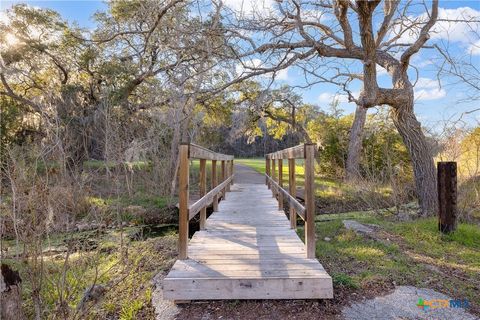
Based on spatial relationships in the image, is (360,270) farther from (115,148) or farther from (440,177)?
(115,148)

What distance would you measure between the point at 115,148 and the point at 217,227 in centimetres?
398

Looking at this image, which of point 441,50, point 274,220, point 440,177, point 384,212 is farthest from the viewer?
point 384,212

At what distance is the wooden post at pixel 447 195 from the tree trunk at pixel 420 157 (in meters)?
1.54

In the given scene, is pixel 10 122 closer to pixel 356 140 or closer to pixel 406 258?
pixel 356 140

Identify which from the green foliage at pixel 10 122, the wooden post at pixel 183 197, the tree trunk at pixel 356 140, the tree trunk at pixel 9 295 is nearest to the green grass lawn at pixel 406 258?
the wooden post at pixel 183 197

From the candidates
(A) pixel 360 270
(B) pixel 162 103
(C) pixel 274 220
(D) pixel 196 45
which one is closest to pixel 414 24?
(D) pixel 196 45

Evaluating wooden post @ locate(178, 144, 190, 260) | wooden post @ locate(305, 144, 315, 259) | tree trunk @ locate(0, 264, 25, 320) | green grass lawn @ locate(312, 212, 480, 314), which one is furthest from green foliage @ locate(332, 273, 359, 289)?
tree trunk @ locate(0, 264, 25, 320)

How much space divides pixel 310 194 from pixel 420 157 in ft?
14.4

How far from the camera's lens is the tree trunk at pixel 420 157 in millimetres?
6523

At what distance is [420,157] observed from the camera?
Result: 6.64 m

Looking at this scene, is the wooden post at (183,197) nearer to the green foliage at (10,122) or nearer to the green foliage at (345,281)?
the green foliage at (345,281)

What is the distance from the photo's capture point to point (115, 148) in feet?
26.1

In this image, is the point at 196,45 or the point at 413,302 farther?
the point at 196,45

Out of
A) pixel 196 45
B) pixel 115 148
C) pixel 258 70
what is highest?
pixel 196 45
